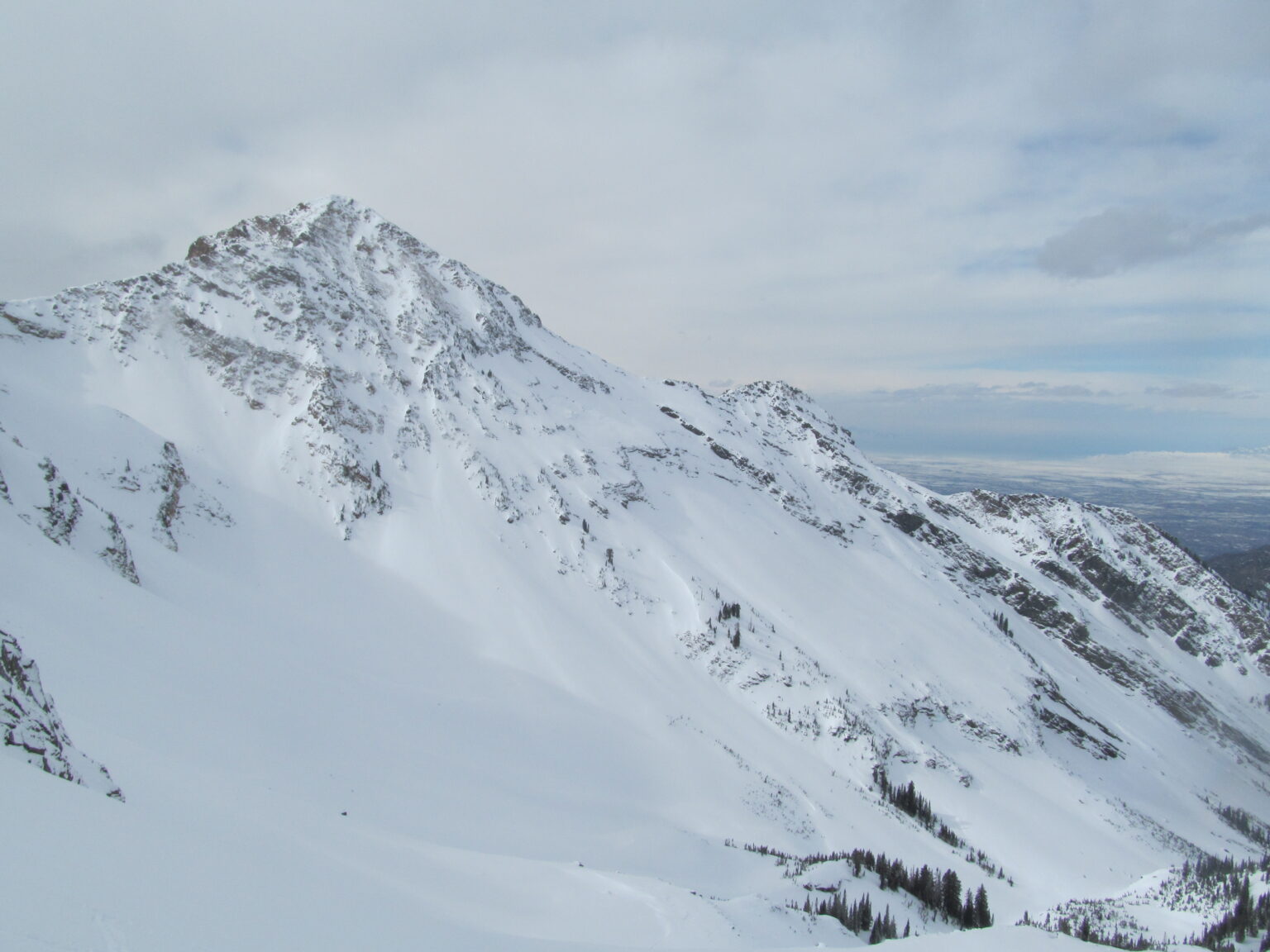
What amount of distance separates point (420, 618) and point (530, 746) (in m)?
27.0

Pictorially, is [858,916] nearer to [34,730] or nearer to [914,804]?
[914,804]

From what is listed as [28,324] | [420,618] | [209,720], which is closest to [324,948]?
[209,720]

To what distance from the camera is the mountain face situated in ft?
79.2

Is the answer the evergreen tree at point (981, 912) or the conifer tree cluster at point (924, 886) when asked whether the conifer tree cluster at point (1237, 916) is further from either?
the conifer tree cluster at point (924, 886)

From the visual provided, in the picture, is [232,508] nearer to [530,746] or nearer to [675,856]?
[530,746]

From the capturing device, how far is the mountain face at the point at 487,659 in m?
24.1

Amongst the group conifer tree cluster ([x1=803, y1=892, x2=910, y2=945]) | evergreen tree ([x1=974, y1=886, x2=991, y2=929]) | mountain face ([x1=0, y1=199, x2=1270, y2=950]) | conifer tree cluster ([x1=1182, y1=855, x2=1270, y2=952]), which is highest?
mountain face ([x1=0, y1=199, x2=1270, y2=950])

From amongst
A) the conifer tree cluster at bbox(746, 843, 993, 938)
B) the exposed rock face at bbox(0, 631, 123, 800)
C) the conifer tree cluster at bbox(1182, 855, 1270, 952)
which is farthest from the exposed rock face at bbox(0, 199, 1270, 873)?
the exposed rock face at bbox(0, 631, 123, 800)

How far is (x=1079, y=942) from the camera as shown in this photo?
31.8 meters

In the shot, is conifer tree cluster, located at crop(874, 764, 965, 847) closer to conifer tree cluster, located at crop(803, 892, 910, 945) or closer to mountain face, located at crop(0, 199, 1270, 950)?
mountain face, located at crop(0, 199, 1270, 950)

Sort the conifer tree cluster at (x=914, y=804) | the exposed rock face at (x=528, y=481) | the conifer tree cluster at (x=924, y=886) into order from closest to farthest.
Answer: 1. the conifer tree cluster at (x=924, y=886)
2. the conifer tree cluster at (x=914, y=804)
3. the exposed rock face at (x=528, y=481)

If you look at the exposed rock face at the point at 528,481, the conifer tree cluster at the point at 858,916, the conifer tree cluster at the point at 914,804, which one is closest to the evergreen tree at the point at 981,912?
the conifer tree cluster at the point at 858,916

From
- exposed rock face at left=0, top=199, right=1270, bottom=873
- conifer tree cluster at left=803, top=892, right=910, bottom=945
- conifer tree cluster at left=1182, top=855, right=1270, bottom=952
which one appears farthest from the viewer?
exposed rock face at left=0, top=199, right=1270, bottom=873

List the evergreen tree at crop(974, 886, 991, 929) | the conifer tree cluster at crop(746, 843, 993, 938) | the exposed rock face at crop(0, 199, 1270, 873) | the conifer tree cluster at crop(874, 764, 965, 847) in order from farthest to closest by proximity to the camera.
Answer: the exposed rock face at crop(0, 199, 1270, 873)
the conifer tree cluster at crop(874, 764, 965, 847)
the evergreen tree at crop(974, 886, 991, 929)
the conifer tree cluster at crop(746, 843, 993, 938)
